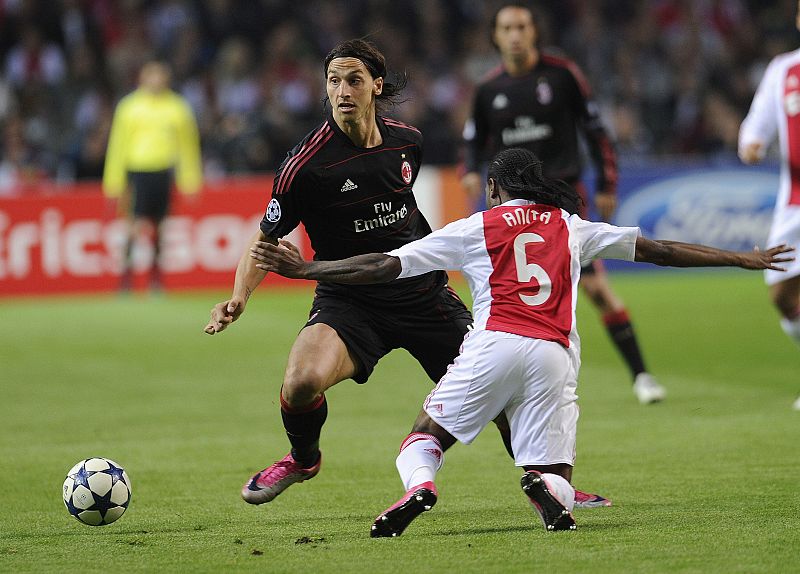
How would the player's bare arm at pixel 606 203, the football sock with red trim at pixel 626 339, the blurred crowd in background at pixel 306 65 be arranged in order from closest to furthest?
the football sock with red trim at pixel 626 339
the player's bare arm at pixel 606 203
the blurred crowd in background at pixel 306 65

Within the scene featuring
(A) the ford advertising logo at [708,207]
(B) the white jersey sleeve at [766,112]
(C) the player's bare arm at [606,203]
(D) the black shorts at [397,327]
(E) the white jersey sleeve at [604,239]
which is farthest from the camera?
(A) the ford advertising logo at [708,207]

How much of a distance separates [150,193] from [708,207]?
7002 millimetres

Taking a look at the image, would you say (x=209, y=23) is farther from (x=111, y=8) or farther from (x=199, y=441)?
(x=199, y=441)

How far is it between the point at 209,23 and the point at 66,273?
542 cm

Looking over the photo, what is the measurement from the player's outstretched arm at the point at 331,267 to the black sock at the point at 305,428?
0.76 m

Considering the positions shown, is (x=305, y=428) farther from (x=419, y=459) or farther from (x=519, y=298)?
(x=519, y=298)

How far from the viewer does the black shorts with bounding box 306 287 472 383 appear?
6023 millimetres

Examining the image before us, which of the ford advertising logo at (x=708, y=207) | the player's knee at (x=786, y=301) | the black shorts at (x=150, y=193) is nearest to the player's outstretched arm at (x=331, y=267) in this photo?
the player's knee at (x=786, y=301)

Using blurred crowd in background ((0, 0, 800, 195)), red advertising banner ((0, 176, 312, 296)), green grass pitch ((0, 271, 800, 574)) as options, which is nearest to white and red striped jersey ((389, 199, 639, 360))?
green grass pitch ((0, 271, 800, 574))

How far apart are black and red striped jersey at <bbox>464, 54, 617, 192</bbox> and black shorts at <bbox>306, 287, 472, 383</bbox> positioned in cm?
333

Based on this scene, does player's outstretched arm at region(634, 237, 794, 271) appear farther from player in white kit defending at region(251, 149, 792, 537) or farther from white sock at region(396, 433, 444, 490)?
white sock at region(396, 433, 444, 490)

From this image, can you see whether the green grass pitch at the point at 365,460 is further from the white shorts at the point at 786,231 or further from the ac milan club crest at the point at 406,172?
the ac milan club crest at the point at 406,172

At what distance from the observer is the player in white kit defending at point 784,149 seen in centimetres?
857

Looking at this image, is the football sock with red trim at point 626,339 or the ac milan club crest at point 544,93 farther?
the ac milan club crest at point 544,93
